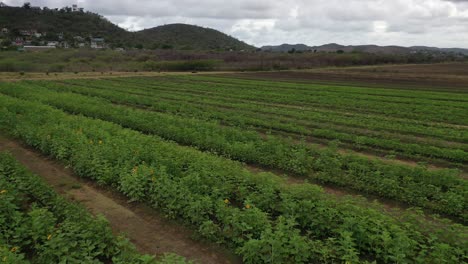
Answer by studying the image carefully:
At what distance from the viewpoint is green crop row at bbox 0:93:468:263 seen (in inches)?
226

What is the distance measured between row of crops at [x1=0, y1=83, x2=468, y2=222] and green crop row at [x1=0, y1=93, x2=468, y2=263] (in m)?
1.76

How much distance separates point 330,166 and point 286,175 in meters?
1.58

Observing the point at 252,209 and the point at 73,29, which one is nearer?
the point at 252,209

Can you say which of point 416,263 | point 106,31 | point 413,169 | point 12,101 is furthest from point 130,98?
point 106,31

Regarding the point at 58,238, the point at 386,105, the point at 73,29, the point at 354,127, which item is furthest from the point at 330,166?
the point at 73,29

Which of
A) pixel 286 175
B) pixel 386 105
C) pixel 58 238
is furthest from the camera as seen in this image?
pixel 386 105

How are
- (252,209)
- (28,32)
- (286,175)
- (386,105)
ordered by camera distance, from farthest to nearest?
1. (28,32)
2. (386,105)
3. (286,175)
4. (252,209)

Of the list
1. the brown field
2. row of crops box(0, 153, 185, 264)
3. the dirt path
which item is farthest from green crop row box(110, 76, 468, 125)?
row of crops box(0, 153, 185, 264)

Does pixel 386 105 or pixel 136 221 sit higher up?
pixel 386 105

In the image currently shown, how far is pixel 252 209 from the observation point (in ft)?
21.8

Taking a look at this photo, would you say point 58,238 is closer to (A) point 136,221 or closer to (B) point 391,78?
(A) point 136,221

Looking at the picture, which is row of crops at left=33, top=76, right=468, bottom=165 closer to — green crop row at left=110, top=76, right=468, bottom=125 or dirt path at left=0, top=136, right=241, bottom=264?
green crop row at left=110, top=76, right=468, bottom=125

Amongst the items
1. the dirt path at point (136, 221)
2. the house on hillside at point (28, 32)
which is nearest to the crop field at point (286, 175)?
the dirt path at point (136, 221)

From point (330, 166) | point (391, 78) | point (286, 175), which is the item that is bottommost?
point (286, 175)
